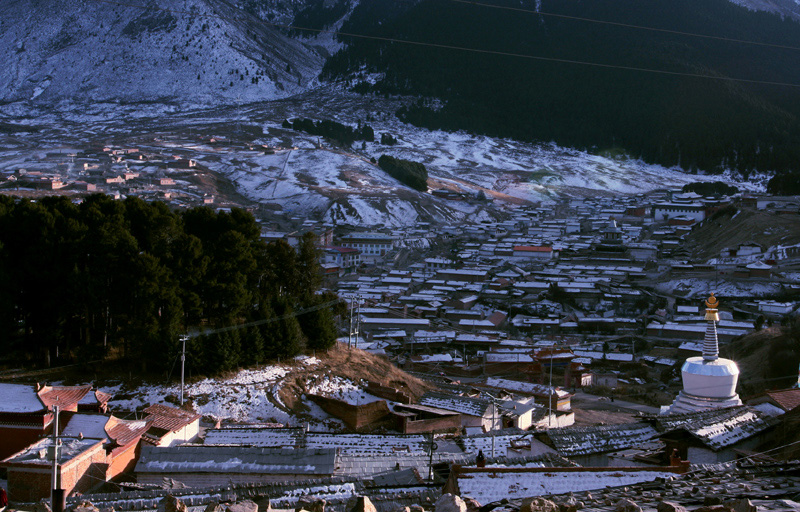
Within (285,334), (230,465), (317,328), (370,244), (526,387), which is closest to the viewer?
(230,465)

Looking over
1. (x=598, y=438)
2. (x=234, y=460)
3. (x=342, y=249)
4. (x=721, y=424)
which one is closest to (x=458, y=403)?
(x=598, y=438)

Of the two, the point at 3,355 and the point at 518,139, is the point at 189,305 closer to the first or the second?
the point at 3,355

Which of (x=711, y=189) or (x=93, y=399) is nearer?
(x=93, y=399)

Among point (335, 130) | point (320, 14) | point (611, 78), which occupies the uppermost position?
point (320, 14)

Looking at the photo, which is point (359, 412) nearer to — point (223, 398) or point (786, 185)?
point (223, 398)

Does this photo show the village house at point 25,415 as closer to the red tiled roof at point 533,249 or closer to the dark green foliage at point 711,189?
the red tiled roof at point 533,249

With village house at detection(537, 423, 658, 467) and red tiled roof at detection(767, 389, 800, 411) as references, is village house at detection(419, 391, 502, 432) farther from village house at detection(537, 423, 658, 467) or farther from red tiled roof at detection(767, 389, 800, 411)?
red tiled roof at detection(767, 389, 800, 411)
